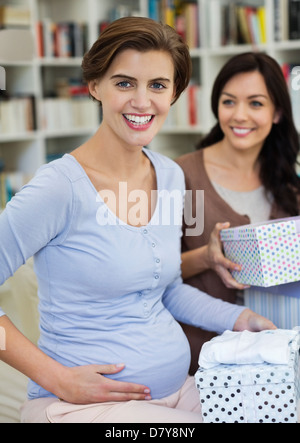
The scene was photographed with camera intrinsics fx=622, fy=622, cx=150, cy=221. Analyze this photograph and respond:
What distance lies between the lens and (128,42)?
1.22 metres

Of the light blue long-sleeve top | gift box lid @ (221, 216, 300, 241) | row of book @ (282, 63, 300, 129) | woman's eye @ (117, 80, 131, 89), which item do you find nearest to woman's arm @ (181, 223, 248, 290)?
gift box lid @ (221, 216, 300, 241)

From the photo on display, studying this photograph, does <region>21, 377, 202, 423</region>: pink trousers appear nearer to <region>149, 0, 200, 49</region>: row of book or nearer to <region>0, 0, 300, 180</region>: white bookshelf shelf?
<region>0, 0, 300, 180</region>: white bookshelf shelf

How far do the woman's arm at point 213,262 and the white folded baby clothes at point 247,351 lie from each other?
34 centimetres

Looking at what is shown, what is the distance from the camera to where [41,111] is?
4.16 metres

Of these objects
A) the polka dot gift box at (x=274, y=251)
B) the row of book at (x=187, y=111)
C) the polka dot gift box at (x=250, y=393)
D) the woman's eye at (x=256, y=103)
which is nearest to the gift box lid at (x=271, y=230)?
the polka dot gift box at (x=274, y=251)

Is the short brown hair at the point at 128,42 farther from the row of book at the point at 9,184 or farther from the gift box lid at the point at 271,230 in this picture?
the row of book at the point at 9,184

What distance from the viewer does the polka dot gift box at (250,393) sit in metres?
1.08

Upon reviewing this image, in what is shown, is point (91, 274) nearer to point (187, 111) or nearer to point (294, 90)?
point (294, 90)

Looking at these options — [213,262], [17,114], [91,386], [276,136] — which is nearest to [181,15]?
[17,114]

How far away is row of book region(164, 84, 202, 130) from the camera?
4.09 meters
